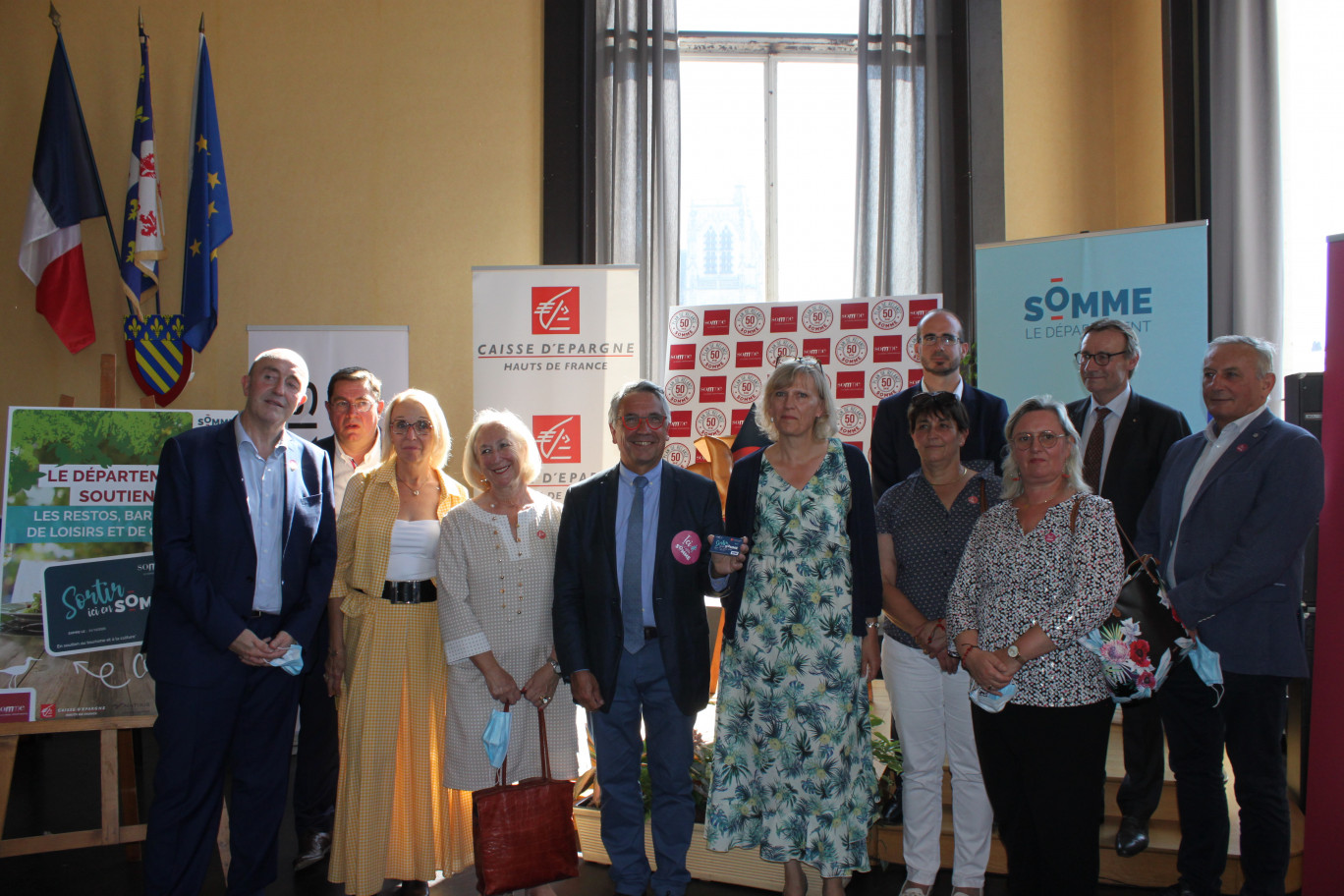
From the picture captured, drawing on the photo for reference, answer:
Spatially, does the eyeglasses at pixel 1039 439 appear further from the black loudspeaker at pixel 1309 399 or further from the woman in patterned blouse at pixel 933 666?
the black loudspeaker at pixel 1309 399

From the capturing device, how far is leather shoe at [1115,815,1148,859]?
2775mm

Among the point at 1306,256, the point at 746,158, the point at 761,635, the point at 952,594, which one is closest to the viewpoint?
the point at 952,594

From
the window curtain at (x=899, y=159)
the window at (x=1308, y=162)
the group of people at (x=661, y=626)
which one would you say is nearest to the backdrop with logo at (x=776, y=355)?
the window curtain at (x=899, y=159)

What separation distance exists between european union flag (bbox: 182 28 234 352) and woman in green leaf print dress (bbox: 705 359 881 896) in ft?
11.9

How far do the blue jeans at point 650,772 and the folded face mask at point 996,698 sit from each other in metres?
0.86

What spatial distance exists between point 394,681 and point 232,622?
0.49m

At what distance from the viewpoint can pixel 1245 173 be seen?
446 centimetres

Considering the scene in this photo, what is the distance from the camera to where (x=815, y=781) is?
8.13 feet

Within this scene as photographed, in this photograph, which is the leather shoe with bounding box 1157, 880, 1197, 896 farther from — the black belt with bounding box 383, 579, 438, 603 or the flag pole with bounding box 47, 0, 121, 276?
the flag pole with bounding box 47, 0, 121, 276

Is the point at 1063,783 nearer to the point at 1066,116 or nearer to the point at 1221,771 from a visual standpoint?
the point at 1221,771

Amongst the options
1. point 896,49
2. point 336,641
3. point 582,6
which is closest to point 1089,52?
point 896,49

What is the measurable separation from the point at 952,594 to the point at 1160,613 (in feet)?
1.61

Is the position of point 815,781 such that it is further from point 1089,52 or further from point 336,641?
point 1089,52

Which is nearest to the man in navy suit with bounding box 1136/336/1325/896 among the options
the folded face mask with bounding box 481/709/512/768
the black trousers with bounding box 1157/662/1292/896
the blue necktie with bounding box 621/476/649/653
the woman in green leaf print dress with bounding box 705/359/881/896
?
the black trousers with bounding box 1157/662/1292/896
